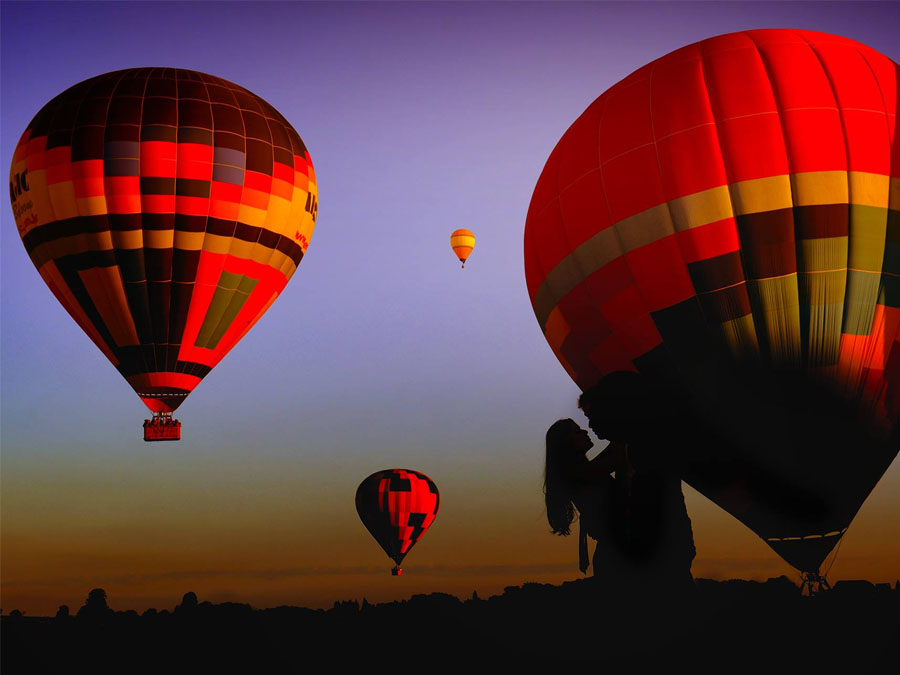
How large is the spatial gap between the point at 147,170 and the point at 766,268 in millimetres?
11817

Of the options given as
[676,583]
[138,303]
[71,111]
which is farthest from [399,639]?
[71,111]

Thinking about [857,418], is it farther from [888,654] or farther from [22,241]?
[22,241]

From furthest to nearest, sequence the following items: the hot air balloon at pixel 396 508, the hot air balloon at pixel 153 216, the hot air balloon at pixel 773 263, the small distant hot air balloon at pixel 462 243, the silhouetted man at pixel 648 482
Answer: the small distant hot air balloon at pixel 462 243
the hot air balloon at pixel 396 508
the hot air balloon at pixel 153 216
the hot air balloon at pixel 773 263
the silhouetted man at pixel 648 482

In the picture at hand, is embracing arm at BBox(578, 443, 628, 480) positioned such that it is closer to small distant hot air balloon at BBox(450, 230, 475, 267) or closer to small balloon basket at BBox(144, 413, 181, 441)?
small balloon basket at BBox(144, 413, 181, 441)

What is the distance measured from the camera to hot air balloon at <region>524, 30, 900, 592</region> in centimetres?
864

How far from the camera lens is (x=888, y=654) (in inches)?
217

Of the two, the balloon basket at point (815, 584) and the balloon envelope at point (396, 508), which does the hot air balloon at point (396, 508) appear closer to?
the balloon envelope at point (396, 508)

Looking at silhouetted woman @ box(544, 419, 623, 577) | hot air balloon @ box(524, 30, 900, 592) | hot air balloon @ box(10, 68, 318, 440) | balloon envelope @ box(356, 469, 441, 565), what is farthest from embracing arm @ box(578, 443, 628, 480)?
balloon envelope @ box(356, 469, 441, 565)

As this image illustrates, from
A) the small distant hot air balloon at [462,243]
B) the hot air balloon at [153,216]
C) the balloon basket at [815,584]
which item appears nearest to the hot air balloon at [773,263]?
the balloon basket at [815,584]

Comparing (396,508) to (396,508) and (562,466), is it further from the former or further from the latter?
(562,466)

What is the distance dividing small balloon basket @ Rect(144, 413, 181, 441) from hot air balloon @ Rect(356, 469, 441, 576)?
10.7 m

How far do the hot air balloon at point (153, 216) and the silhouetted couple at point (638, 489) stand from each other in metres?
14.1

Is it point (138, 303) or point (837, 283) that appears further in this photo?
point (138, 303)

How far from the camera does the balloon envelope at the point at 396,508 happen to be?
2592 cm
